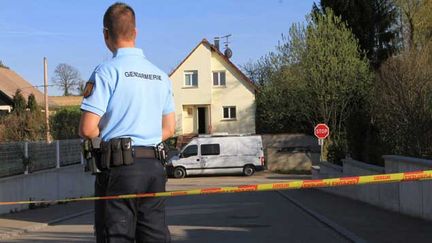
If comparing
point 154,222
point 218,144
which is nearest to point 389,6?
point 218,144

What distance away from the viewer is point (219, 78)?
165ft

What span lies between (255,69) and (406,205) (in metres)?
53.4

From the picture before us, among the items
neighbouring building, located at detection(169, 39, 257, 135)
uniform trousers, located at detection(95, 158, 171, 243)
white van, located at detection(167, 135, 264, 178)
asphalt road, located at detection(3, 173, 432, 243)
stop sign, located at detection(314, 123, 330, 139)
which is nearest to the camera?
uniform trousers, located at detection(95, 158, 171, 243)

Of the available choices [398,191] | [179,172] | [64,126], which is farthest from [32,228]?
[179,172]

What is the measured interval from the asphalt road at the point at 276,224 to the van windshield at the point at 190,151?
65.7 feet

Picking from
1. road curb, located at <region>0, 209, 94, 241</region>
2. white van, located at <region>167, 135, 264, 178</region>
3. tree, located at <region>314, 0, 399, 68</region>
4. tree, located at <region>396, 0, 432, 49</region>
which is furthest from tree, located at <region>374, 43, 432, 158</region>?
tree, located at <region>396, 0, 432, 49</region>

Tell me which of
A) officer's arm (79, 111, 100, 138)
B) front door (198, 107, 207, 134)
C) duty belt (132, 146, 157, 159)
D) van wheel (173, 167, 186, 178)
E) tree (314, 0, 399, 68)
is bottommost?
van wheel (173, 167, 186, 178)

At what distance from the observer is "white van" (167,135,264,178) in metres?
37.7

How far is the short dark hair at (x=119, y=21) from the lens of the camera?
13.1 ft

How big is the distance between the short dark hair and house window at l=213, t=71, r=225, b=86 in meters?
46.3

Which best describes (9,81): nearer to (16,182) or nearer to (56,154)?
(56,154)

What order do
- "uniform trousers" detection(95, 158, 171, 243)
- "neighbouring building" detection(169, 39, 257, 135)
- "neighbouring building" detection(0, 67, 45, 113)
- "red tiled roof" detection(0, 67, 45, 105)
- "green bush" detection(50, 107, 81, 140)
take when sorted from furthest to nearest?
"neighbouring building" detection(169, 39, 257, 135)
"red tiled roof" detection(0, 67, 45, 105)
"neighbouring building" detection(0, 67, 45, 113)
"green bush" detection(50, 107, 81, 140)
"uniform trousers" detection(95, 158, 171, 243)

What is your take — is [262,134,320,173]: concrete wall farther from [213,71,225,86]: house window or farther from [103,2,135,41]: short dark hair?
[103,2,135,41]: short dark hair

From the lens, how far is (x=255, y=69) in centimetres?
6531
